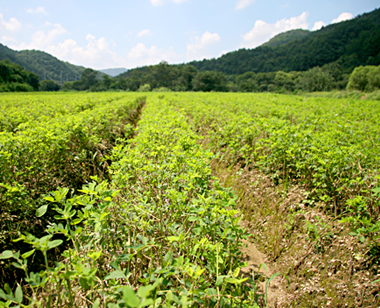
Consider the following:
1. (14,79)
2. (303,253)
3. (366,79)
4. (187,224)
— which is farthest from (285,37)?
(187,224)

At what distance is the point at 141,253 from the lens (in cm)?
157

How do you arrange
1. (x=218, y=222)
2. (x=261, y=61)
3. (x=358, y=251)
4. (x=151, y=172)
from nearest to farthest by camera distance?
(x=218, y=222) → (x=358, y=251) → (x=151, y=172) → (x=261, y=61)

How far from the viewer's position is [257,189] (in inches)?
153

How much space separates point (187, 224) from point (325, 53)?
9813 centimetres

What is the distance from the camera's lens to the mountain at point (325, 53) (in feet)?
216

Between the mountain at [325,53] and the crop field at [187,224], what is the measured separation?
265 feet

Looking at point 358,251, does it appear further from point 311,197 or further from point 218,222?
point 218,222

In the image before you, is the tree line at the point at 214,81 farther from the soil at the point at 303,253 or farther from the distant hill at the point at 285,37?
the distant hill at the point at 285,37

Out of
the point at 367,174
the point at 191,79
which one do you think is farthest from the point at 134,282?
the point at 191,79

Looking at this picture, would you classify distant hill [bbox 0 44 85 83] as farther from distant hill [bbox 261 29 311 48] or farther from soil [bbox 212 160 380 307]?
distant hill [bbox 261 29 311 48]

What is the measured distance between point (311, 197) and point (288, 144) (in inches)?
39.6

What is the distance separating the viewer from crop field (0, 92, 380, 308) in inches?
50.2

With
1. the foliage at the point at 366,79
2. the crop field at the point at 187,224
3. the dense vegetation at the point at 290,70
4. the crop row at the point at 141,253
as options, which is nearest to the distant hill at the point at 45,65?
the dense vegetation at the point at 290,70

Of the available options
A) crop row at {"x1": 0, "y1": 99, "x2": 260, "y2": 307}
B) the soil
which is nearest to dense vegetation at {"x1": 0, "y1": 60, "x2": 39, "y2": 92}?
crop row at {"x1": 0, "y1": 99, "x2": 260, "y2": 307}
